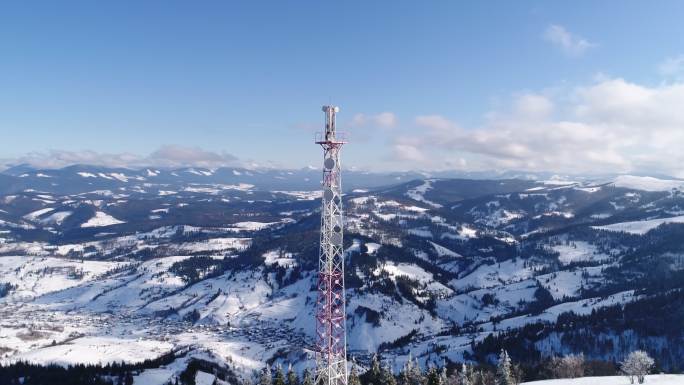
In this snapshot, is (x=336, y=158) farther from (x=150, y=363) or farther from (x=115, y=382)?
(x=150, y=363)

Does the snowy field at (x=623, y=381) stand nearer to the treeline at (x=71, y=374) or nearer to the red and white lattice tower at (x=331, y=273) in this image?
the red and white lattice tower at (x=331, y=273)

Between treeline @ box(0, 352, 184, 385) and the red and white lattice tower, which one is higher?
the red and white lattice tower

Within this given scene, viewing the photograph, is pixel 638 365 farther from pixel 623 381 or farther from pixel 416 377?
pixel 416 377

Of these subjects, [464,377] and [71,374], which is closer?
[464,377]

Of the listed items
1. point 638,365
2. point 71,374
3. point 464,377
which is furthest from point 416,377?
point 71,374

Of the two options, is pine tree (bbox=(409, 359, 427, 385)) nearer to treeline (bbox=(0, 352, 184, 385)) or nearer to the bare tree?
the bare tree

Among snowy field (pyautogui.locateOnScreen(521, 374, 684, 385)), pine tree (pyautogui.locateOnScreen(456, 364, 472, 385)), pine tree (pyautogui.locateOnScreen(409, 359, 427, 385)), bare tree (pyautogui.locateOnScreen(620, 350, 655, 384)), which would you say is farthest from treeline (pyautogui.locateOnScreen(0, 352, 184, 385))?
bare tree (pyautogui.locateOnScreen(620, 350, 655, 384))

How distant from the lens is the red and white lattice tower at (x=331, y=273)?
51.8m

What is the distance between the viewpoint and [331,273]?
54312mm

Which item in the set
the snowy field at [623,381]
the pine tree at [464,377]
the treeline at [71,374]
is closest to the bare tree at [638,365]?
the snowy field at [623,381]

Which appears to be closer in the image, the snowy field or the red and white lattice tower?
the red and white lattice tower

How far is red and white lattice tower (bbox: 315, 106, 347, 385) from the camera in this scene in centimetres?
5184

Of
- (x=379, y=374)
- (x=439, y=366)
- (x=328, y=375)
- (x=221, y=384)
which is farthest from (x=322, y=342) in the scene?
(x=439, y=366)

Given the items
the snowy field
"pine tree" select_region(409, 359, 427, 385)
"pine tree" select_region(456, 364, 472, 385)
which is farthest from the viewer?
"pine tree" select_region(409, 359, 427, 385)
